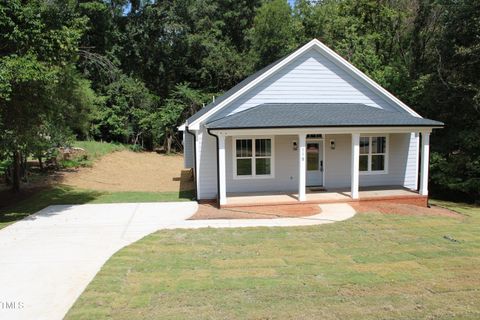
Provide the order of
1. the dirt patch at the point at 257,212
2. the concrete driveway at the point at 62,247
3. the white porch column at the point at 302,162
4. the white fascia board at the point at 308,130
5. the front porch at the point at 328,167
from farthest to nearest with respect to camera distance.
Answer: the front porch at the point at 328,167
the white porch column at the point at 302,162
the white fascia board at the point at 308,130
the dirt patch at the point at 257,212
the concrete driveway at the point at 62,247

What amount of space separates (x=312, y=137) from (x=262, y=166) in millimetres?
2275

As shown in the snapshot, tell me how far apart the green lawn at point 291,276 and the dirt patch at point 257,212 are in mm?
1932

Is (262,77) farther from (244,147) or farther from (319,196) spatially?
(319,196)

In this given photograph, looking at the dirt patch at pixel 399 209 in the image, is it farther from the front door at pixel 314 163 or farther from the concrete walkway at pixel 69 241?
the front door at pixel 314 163

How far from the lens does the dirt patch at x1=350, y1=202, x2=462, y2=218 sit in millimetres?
12508

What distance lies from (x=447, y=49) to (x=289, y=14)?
65.3ft

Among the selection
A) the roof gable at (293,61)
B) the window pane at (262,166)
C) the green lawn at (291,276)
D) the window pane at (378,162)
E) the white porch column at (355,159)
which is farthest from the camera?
the window pane at (378,162)

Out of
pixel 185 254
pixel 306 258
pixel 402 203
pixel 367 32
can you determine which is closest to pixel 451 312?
pixel 306 258

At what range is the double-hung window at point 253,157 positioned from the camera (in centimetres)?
1445

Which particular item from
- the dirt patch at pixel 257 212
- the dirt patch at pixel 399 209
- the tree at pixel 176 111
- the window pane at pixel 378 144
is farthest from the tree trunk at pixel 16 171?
the tree at pixel 176 111

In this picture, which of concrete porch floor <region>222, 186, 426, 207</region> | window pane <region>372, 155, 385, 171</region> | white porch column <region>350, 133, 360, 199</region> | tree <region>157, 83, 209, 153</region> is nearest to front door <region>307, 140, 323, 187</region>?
concrete porch floor <region>222, 186, 426, 207</region>

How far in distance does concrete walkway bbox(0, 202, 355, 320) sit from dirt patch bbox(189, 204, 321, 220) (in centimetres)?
36

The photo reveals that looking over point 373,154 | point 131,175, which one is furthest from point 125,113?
point 373,154

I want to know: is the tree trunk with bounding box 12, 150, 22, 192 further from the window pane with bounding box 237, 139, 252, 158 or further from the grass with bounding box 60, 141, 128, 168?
the window pane with bounding box 237, 139, 252, 158
